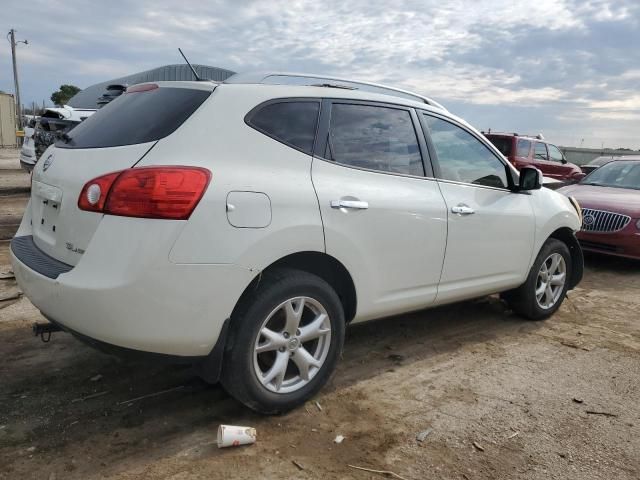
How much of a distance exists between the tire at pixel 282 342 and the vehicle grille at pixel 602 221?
5.58 metres

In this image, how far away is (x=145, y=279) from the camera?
8.00ft

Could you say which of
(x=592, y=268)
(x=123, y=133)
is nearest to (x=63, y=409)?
(x=123, y=133)

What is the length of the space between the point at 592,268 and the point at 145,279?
6.80 meters

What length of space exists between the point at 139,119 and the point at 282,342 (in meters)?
1.40

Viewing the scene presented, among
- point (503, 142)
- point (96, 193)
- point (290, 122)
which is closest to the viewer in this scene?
point (96, 193)

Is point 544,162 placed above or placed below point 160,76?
below

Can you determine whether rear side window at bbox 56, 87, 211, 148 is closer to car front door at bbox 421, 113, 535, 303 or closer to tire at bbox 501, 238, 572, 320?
car front door at bbox 421, 113, 535, 303

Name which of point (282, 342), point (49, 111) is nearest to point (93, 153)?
point (282, 342)

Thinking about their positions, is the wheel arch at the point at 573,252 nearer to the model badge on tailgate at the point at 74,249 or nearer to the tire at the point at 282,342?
the tire at the point at 282,342

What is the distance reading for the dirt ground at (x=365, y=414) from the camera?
2.63m

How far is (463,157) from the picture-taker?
4.12 metres

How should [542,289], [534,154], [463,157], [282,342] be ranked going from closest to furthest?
[282,342] < [463,157] < [542,289] < [534,154]

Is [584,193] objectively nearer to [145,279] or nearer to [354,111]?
[354,111]

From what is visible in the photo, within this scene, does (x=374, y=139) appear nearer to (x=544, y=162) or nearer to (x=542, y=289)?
(x=542, y=289)
